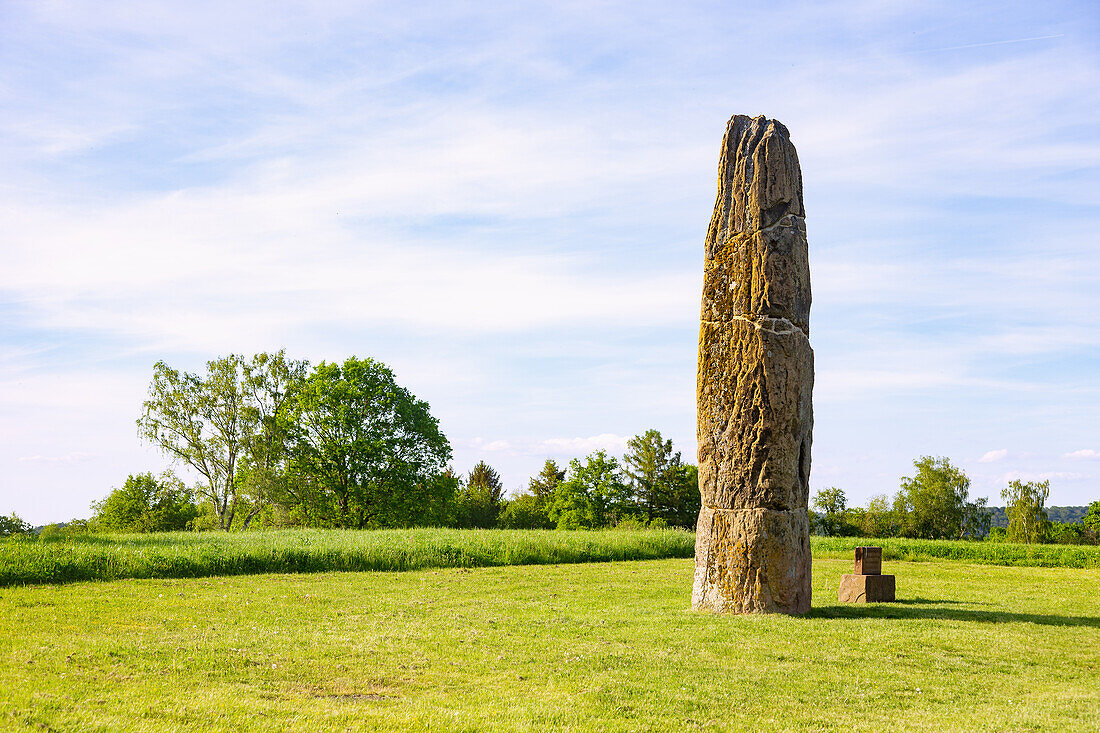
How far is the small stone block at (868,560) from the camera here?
17.8m

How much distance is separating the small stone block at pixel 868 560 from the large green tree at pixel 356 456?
34.5m

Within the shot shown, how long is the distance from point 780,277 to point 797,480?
351 centimetres

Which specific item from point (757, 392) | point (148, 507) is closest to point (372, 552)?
point (757, 392)

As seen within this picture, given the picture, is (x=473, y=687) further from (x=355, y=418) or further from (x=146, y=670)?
(x=355, y=418)

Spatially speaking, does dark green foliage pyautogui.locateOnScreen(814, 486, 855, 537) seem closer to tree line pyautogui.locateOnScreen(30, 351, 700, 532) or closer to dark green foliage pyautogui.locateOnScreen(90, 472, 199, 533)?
tree line pyautogui.locateOnScreen(30, 351, 700, 532)

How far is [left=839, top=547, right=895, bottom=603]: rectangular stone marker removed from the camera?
688 inches

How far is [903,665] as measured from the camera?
11.0 metres

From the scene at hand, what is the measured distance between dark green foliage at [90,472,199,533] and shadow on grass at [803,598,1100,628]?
145 ft

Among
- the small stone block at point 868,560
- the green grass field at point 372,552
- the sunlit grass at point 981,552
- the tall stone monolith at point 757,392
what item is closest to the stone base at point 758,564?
the tall stone monolith at point 757,392

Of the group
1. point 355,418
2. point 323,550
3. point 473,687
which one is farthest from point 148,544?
point 355,418

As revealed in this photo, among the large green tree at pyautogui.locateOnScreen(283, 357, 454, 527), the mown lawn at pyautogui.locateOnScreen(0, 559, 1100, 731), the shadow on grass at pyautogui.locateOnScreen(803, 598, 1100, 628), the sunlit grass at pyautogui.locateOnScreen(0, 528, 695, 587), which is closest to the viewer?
the mown lawn at pyautogui.locateOnScreen(0, 559, 1100, 731)

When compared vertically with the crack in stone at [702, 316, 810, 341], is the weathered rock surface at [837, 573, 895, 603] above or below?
below

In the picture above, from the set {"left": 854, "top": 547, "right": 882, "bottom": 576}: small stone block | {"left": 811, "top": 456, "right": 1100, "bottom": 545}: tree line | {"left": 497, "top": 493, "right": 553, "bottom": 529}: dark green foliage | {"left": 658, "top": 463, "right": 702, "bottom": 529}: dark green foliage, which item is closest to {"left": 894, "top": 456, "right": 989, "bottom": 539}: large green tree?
{"left": 811, "top": 456, "right": 1100, "bottom": 545}: tree line

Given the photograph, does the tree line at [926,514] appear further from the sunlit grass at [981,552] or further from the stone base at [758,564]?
the stone base at [758,564]
